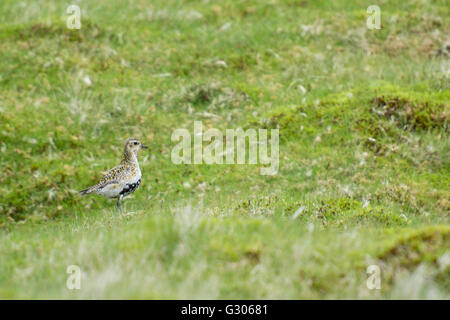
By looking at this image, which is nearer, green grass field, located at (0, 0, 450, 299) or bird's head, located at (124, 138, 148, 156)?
green grass field, located at (0, 0, 450, 299)

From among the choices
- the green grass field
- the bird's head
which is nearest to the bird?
the bird's head

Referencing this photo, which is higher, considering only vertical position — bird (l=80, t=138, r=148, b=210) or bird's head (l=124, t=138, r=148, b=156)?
bird's head (l=124, t=138, r=148, b=156)

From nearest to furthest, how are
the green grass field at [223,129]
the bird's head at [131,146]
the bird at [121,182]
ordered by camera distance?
1. the green grass field at [223,129]
2. the bird at [121,182]
3. the bird's head at [131,146]

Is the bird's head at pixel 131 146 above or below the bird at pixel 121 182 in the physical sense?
above

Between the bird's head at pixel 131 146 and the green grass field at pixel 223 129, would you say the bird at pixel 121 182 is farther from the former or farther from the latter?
the green grass field at pixel 223 129

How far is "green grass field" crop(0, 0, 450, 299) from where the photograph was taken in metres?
7.49

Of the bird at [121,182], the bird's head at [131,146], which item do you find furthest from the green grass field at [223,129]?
the bird's head at [131,146]

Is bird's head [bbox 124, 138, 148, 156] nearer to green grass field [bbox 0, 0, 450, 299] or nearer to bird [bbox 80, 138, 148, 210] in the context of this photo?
bird [bbox 80, 138, 148, 210]

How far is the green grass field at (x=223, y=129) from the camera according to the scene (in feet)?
24.6

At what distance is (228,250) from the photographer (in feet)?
25.6

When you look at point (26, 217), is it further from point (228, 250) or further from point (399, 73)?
point (399, 73)

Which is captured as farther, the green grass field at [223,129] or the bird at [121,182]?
the bird at [121,182]

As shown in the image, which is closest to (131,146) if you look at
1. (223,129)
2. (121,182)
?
(121,182)

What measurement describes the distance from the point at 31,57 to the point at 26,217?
Answer: 27.9ft
